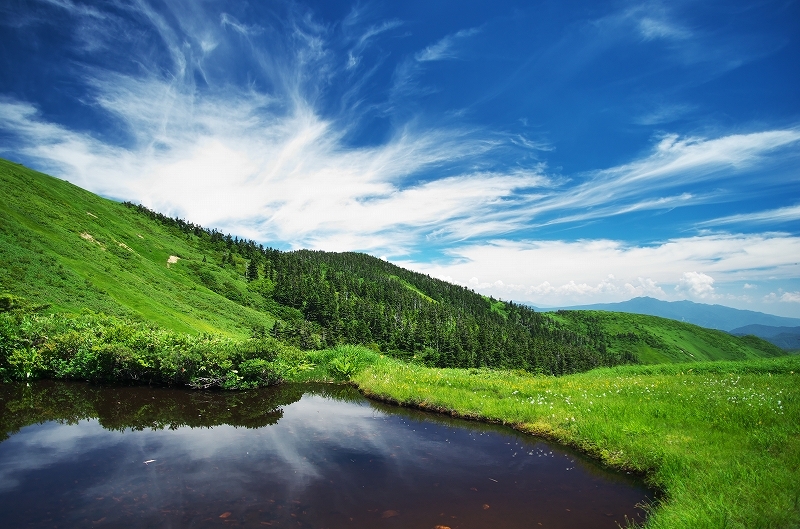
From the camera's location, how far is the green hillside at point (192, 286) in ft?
139

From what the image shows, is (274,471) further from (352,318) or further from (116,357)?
(352,318)

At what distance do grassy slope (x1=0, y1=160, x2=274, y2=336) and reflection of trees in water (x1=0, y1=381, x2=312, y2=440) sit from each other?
23.0 m

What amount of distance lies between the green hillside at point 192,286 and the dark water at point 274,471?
388 inches

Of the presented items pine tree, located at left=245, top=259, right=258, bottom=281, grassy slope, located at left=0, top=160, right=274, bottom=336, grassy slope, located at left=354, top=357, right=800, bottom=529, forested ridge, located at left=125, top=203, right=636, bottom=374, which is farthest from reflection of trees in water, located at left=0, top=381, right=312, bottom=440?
pine tree, located at left=245, top=259, right=258, bottom=281

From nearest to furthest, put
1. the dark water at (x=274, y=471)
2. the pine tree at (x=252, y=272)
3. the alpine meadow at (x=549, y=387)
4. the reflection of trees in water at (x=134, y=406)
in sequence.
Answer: the dark water at (x=274, y=471), the alpine meadow at (x=549, y=387), the reflection of trees in water at (x=134, y=406), the pine tree at (x=252, y=272)

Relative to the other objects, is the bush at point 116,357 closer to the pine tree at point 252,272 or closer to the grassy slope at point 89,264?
the grassy slope at point 89,264

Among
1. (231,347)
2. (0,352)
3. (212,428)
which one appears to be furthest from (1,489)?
(0,352)

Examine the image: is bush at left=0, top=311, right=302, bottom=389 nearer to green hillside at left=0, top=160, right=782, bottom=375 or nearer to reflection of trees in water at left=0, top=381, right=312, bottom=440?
reflection of trees in water at left=0, top=381, right=312, bottom=440

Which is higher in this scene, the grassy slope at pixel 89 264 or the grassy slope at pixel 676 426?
the grassy slope at pixel 89 264

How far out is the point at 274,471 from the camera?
8.35 meters

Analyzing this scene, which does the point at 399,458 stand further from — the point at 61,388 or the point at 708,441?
the point at 61,388

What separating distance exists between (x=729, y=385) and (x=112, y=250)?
94.7 metres

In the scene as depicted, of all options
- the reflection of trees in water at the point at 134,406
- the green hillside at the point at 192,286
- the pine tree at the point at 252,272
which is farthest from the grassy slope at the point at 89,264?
the reflection of trees in water at the point at 134,406

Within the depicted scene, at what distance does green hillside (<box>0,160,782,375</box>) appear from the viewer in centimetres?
4241
